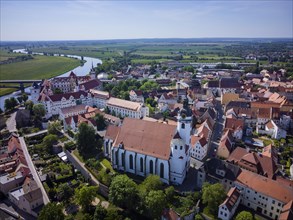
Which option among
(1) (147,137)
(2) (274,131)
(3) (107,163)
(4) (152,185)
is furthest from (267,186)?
(3) (107,163)

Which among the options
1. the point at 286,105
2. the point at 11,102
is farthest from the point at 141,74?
the point at 286,105

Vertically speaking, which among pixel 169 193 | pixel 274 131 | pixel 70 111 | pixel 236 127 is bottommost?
pixel 169 193

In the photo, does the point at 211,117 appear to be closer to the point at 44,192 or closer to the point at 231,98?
the point at 231,98

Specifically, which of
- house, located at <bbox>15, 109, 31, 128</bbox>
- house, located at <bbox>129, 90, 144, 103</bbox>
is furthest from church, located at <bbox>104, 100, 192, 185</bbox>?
house, located at <bbox>129, 90, 144, 103</bbox>

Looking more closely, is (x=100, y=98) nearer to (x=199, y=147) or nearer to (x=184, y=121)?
(x=199, y=147)

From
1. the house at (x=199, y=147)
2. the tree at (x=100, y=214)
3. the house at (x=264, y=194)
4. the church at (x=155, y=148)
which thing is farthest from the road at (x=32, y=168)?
the house at (x=264, y=194)

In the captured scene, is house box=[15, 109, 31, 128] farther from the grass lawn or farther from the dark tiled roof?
the dark tiled roof
